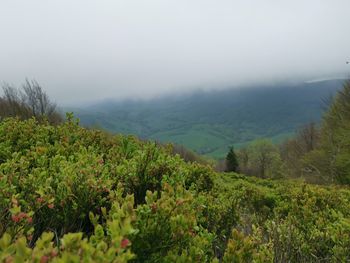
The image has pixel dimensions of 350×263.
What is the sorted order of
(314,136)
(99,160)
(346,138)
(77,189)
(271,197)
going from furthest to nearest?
(314,136) → (346,138) → (271,197) → (99,160) → (77,189)

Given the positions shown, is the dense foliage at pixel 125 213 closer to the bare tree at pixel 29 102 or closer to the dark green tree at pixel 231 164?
the bare tree at pixel 29 102

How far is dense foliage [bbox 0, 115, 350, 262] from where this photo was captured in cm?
195

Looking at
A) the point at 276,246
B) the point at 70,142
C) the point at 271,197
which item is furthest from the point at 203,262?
the point at 271,197

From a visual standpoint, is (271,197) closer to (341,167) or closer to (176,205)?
(176,205)

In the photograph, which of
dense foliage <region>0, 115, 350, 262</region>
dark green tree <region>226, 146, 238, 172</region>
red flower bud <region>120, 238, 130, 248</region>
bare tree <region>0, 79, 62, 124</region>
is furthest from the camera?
dark green tree <region>226, 146, 238, 172</region>

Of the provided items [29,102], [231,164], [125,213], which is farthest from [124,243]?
[231,164]

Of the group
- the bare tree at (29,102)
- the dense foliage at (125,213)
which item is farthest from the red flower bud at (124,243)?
the bare tree at (29,102)

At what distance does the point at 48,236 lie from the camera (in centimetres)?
167

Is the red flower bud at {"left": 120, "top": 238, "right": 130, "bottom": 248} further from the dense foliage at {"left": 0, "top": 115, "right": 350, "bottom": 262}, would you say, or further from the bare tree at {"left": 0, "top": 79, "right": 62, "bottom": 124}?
the bare tree at {"left": 0, "top": 79, "right": 62, "bottom": 124}

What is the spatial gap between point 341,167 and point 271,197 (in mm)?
24242

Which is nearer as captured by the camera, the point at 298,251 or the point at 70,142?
the point at 298,251

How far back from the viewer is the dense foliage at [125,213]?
6.41 feet


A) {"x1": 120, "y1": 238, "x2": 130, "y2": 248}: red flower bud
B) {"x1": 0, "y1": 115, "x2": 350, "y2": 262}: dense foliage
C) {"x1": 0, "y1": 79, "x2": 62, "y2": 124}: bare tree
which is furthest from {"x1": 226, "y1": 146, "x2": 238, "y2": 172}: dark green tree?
{"x1": 120, "y1": 238, "x2": 130, "y2": 248}: red flower bud

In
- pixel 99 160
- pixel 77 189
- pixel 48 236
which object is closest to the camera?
pixel 48 236
